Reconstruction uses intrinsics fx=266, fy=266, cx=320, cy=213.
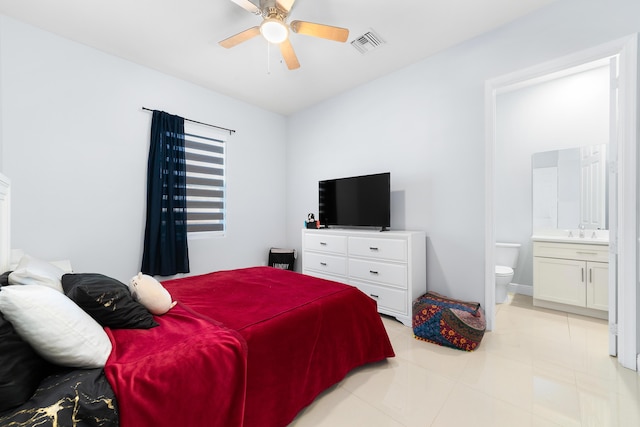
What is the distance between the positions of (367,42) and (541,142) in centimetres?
278

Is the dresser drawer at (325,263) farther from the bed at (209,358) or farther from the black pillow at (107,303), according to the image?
the black pillow at (107,303)

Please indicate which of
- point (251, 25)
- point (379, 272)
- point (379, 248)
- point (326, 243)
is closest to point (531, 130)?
point (379, 248)

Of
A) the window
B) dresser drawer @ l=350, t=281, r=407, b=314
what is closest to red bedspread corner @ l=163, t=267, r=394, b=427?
dresser drawer @ l=350, t=281, r=407, b=314

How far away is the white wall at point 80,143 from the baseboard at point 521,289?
4.21m

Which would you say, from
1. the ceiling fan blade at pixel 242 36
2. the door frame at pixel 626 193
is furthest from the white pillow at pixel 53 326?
the door frame at pixel 626 193

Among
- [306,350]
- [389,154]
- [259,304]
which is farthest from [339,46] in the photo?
[306,350]

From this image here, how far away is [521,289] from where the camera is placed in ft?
12.2

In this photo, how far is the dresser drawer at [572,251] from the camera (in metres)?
2.81

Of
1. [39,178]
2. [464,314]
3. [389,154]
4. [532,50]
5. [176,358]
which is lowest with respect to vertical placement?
[464,314]

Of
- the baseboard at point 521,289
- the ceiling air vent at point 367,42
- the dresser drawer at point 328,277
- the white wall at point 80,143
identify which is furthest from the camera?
the baseboard at point 521,289

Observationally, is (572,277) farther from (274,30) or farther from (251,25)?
(251,25)

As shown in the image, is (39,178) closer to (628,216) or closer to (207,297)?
(207,297)

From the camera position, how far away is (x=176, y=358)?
1111 mm

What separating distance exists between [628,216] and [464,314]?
138cm
